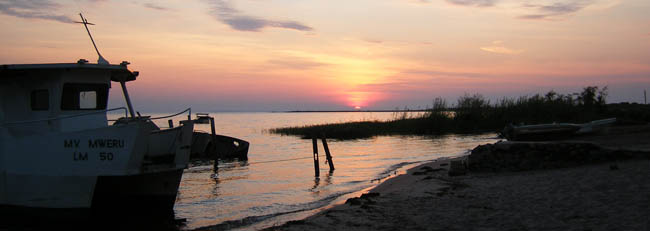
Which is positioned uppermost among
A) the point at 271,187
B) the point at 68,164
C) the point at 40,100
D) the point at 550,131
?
the point at 40,100

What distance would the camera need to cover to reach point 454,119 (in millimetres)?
50062

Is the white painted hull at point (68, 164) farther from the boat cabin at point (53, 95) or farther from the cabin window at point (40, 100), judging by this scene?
the cabin window at point (40, 100)

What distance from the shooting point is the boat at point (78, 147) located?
10898 mm

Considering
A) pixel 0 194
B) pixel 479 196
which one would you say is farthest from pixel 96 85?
pixel 479 196

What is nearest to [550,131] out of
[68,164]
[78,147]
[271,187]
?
[271,187]

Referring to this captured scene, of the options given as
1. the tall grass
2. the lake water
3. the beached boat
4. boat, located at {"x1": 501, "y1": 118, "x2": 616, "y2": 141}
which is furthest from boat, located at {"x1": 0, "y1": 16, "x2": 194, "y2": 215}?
the tall grass

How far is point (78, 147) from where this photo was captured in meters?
10.9

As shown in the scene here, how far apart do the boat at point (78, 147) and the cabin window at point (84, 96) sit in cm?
2

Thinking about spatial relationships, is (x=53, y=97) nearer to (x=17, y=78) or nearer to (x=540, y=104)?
(x=17, y=78)

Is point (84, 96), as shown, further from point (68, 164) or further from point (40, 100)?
point (68, 164)

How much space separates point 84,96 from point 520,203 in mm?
10179

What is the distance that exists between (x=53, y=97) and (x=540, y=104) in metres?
41.6

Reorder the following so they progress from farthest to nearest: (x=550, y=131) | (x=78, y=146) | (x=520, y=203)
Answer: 1. (x=550, y=131)
2. (x=78, y=146)
3. (x=520, y=203)

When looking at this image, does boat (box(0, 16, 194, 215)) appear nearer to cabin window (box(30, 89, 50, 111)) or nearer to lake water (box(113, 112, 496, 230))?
cabin window (box(30, 89, 50, 111))
